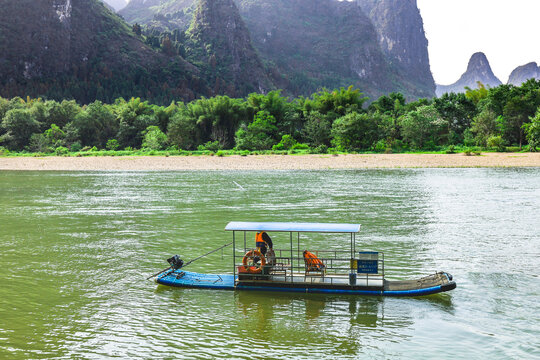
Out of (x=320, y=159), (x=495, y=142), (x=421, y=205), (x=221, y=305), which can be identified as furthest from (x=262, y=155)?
(x=221, y=305)

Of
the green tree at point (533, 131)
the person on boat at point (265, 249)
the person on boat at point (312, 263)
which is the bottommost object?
the person on boat at point (312, 263)

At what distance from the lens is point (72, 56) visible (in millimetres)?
172375

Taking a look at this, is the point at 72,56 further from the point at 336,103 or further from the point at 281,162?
the point at 281,162

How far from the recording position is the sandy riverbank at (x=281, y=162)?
59281mm

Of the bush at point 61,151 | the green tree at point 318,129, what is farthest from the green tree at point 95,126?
the green tree at point 318,129

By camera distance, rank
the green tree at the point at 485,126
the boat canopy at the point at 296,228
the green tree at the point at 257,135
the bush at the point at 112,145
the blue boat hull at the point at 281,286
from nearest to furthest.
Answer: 1. the blue boat hull at the point at 281,286
2. the boat canopy at the point at 296,228
3. the green tree at the point at 485,126
4. the green tree at the point at 257,135
5. the bush at the point at 112,145

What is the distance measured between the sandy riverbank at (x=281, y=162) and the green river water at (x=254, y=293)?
2536cm

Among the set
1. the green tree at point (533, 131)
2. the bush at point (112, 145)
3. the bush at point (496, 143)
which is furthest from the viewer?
the bush at point (112, 145)

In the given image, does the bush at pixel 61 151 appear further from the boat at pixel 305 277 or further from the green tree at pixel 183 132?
the boat at pixel 305 277

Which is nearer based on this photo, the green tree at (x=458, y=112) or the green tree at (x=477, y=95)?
the green tree at (x=458, y=112)

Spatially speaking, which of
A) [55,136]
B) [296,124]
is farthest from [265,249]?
[55,136]

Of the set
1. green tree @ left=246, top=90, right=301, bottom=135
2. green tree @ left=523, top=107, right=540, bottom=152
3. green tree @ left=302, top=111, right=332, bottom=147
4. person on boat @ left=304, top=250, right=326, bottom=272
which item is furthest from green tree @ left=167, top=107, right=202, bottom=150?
person on boat @ left=304, top=250, right=326, bottom=272

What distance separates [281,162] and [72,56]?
140550 millimetres

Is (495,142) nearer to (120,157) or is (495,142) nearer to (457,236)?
(457,236)
